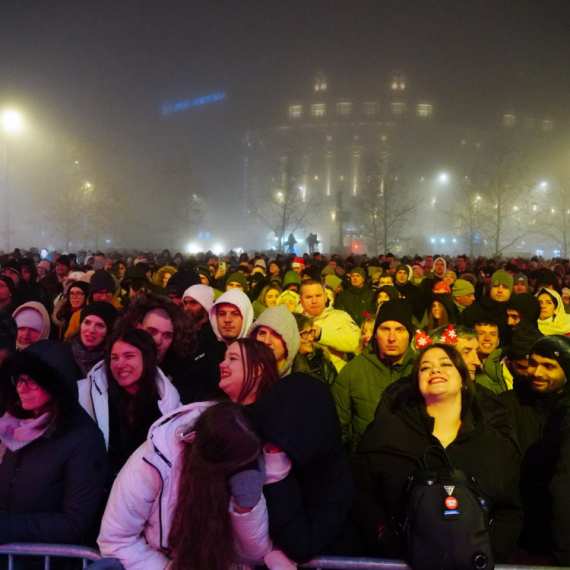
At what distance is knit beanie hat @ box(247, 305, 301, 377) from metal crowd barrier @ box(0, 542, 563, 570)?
183cm

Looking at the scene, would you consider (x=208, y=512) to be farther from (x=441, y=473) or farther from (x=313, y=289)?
(x=313, y=289)

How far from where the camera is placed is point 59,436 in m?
3.00

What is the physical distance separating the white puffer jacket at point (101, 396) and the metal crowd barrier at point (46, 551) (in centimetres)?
86

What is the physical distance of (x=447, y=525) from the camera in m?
2.46

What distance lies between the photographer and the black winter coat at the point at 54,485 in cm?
282

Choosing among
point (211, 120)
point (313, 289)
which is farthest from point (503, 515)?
point (211, 120)

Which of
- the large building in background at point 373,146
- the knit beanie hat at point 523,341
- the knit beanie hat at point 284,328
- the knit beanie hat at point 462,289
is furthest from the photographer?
the large building in background at point 373,146

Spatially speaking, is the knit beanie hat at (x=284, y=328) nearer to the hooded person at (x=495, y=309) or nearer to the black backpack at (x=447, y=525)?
the black backpack at (x=447, y=525)

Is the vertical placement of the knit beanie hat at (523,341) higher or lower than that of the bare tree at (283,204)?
lower

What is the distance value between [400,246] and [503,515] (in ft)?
195

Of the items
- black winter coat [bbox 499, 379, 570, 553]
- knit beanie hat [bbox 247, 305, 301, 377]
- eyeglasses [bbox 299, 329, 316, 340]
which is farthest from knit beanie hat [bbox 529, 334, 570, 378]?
eyeglasses [bbox 299, 329, 316, 340]

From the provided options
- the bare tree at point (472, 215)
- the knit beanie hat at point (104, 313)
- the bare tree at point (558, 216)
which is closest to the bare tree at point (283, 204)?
the bare tree at point (472, 215)

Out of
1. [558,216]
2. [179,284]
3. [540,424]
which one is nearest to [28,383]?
[540,424]

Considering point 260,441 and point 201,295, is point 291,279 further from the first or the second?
point 260,441
